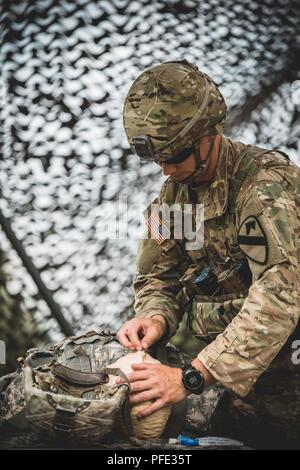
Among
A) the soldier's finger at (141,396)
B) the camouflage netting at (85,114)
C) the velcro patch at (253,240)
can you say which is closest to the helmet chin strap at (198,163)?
the velcro patch at (253,240)

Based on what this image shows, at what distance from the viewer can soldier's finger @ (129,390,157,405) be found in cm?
240

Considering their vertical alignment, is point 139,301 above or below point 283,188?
below

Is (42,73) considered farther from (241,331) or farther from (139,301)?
(241,331)

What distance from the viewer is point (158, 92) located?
8.51 ft

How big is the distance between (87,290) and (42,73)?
95 cm

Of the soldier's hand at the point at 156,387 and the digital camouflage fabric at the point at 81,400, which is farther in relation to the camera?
the soldier's hand at the point at 156,387

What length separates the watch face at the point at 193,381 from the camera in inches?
95.3

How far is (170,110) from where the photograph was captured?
2.57 m

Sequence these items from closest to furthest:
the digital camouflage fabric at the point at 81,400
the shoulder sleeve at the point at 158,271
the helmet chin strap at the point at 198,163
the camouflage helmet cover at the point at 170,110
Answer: the digital camouflage fabric at the point at 81,400, the camouflage helmet cover at the point at 170,110, the helmet chin strap at the point at 198,163, the shoulder sleeve at the point at 158,271

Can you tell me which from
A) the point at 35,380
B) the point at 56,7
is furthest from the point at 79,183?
the point at 35,380

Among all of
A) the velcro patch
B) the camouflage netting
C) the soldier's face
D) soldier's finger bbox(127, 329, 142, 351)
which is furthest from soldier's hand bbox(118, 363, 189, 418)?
the camouflage netting

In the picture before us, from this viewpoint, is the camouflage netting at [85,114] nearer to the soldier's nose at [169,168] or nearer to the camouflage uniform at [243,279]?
the camouflage uniform at [243,279]

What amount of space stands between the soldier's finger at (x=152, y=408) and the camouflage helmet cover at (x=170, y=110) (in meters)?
0.73

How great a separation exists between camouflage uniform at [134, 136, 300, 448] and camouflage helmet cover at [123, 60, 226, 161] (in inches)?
7.3
